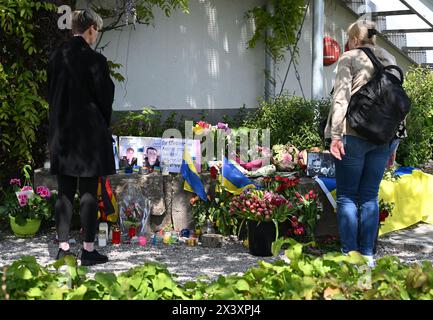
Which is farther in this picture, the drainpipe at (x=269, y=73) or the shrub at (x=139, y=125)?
the drainpipe at (x=269, y=73)

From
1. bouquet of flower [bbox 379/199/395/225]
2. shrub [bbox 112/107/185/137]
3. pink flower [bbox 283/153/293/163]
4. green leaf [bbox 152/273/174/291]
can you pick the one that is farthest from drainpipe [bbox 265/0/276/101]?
green leaf [bbox 152/273/174/291]

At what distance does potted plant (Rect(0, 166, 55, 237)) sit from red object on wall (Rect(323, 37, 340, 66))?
213 inches

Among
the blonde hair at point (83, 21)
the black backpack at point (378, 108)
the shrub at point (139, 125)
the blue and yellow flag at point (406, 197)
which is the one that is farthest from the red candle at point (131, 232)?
the black backpack at point (378, 108)

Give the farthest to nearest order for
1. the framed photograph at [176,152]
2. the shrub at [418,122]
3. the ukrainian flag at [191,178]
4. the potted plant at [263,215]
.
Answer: the shrub at [418,122]
the framed photograph at [176,152]
the ukrainian flag at [191,178]
the potted plant at [263,215]

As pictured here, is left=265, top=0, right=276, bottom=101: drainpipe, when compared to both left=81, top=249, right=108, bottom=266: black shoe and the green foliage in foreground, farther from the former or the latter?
the green foliage in foreground

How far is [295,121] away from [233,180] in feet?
5.80

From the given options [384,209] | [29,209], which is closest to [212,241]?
[384,209]

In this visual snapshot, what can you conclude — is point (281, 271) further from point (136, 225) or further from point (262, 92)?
point (262, 92)

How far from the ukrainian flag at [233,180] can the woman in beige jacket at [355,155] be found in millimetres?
1380

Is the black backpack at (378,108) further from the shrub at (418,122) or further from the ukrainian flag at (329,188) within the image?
the shrub at (418,122)

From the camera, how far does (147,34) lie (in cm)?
900

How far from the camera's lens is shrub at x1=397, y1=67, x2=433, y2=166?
340 inches

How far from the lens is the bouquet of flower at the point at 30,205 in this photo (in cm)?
646

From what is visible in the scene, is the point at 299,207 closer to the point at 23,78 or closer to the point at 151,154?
the point at 151,154
